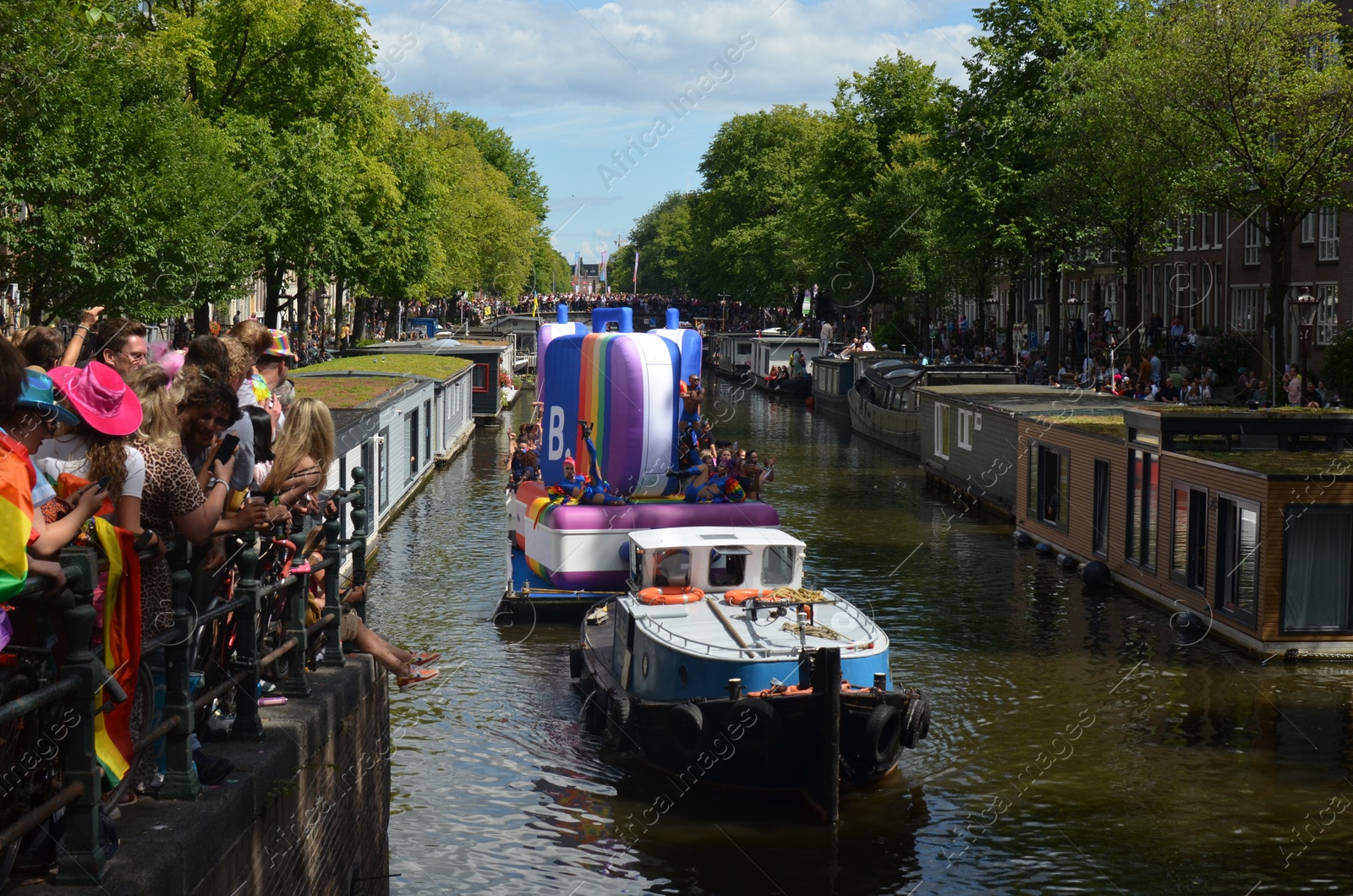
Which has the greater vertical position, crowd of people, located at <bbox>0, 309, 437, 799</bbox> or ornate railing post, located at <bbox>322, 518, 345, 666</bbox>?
crowd of people, located at <bbox>0, 309, 437, 799</bbox>

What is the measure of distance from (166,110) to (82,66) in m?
4.10

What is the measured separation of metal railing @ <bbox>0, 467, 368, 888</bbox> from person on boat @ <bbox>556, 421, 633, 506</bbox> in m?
14.9

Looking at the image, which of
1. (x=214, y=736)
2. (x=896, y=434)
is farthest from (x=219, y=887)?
(x=896, y=434)

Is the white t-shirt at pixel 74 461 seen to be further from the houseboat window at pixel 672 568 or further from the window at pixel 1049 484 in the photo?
the window at pixel 1049 484

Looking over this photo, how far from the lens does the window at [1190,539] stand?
22562 mm

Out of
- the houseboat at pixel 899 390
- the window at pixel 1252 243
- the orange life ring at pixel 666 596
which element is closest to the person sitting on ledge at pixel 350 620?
the orange life ring at pixel 666 596

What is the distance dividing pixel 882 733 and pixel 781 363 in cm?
6609

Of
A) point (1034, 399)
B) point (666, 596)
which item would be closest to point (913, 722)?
point (666, 596)

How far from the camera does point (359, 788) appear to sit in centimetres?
855

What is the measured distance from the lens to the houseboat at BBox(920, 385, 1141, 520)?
113ft

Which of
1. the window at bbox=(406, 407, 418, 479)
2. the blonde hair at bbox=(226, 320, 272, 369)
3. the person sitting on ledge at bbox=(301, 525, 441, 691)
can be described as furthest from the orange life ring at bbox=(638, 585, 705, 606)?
the window at bbox=(406, 407, 418, 479)

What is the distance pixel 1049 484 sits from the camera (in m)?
31.1

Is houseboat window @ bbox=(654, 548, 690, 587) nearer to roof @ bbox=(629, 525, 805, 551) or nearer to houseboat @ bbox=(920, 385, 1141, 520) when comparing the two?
roof @ bbox=(629, 525, 805, 551)

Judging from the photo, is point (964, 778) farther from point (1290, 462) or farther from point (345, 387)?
point (345, 387)
